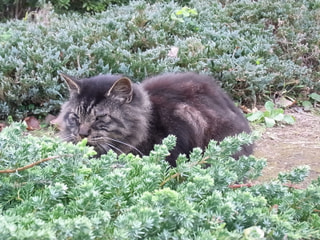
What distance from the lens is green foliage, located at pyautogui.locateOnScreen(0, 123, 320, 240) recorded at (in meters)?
1.54

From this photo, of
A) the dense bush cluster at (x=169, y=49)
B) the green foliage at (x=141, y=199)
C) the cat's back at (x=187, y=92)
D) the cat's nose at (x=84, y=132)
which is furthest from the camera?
the dense bush cluster at (x=169, y=49)

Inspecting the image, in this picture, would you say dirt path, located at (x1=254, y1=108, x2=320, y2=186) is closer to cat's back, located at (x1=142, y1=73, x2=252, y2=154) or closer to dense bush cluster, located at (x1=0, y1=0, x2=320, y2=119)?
cat's back, located at (x1=142, y1=73, x2=252, y2=154)

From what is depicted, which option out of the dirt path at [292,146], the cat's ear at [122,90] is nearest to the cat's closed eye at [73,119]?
the cat's ear at [122,90]

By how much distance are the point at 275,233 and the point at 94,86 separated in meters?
2.07

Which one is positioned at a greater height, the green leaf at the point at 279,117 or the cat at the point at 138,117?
the cat at the point at 138,117

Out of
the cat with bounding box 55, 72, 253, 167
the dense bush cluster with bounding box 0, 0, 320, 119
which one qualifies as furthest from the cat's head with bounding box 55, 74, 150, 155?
the dense bush cluster with bounding box 0, 0, 320, 119

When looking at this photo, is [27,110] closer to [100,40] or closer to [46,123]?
[46,123]

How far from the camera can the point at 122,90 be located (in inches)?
134

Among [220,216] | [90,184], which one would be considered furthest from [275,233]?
[90,184]

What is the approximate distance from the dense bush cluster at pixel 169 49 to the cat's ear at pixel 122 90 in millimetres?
1581

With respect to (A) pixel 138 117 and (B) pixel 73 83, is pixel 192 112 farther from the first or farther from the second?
(B) pixel 73 83

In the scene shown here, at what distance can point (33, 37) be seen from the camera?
561 cm

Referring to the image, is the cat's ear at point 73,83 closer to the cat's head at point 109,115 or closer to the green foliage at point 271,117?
the cat's head at point 109,115

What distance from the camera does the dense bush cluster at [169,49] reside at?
194 inches
